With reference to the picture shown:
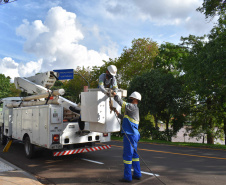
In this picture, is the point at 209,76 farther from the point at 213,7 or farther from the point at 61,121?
the point at 61,121

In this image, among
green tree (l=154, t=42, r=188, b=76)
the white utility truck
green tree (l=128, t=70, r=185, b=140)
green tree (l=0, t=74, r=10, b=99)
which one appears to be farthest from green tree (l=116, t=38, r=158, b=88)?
green tree (l=0, t=74, r=10, b=99)

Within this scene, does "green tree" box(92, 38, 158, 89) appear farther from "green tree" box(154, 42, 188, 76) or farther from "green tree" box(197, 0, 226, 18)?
"green tree" box(197, 0, 226, 18)

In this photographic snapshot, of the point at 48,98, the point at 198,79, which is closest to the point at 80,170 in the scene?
the point at 48,98

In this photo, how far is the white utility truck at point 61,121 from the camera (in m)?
5.96

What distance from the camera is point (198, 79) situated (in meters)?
14.1

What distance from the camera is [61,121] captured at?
6992mm

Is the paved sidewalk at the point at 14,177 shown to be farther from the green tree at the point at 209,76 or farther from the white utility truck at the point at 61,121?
the green tree at the point at 209,76

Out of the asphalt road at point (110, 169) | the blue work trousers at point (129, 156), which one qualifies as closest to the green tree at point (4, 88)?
the asphalt road at point (110, 169)

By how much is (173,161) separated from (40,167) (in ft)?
14.5

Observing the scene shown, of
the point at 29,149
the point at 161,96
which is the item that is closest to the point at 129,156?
the point at 29,149

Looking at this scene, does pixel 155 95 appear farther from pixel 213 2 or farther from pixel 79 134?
pixel 79 134

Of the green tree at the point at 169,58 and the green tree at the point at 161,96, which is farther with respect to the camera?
the green tree at the point at 169,58

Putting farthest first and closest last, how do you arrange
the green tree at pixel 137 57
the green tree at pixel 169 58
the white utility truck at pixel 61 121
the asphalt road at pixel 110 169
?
the green tree at pixel 137 57
the green tree at pixel 169 58
the white utility truck at pixel 61 121
the asphalt road at pixel 110 169

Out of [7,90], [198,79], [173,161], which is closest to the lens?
[173,161]
